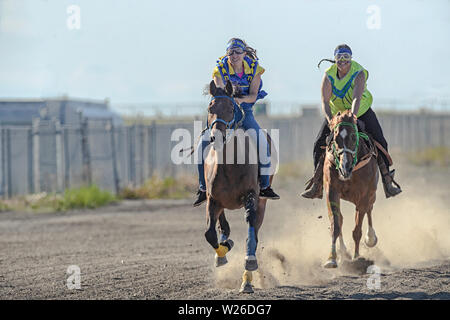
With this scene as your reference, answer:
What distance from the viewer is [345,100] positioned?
1150 centimetres

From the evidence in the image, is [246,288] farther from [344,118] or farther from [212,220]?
[344,118]

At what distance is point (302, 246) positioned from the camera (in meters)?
12.9

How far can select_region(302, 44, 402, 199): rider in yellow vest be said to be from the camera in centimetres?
1116

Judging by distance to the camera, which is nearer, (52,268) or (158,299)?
(158,299)

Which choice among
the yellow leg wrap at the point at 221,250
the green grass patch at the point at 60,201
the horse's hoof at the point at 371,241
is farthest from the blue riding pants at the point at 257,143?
the green grass patch at the point at 60,201

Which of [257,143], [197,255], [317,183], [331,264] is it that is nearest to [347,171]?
[331,264]

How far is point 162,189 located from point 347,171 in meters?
14.7

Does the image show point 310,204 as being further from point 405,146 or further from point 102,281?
point 405,146

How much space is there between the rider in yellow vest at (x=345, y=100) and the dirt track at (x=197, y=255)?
1474 millimetres

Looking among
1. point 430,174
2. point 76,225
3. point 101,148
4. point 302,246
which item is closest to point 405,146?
point 430,174

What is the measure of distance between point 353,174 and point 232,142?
2508 mm

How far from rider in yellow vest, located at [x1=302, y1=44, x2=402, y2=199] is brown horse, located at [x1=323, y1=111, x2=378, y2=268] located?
0.41m
